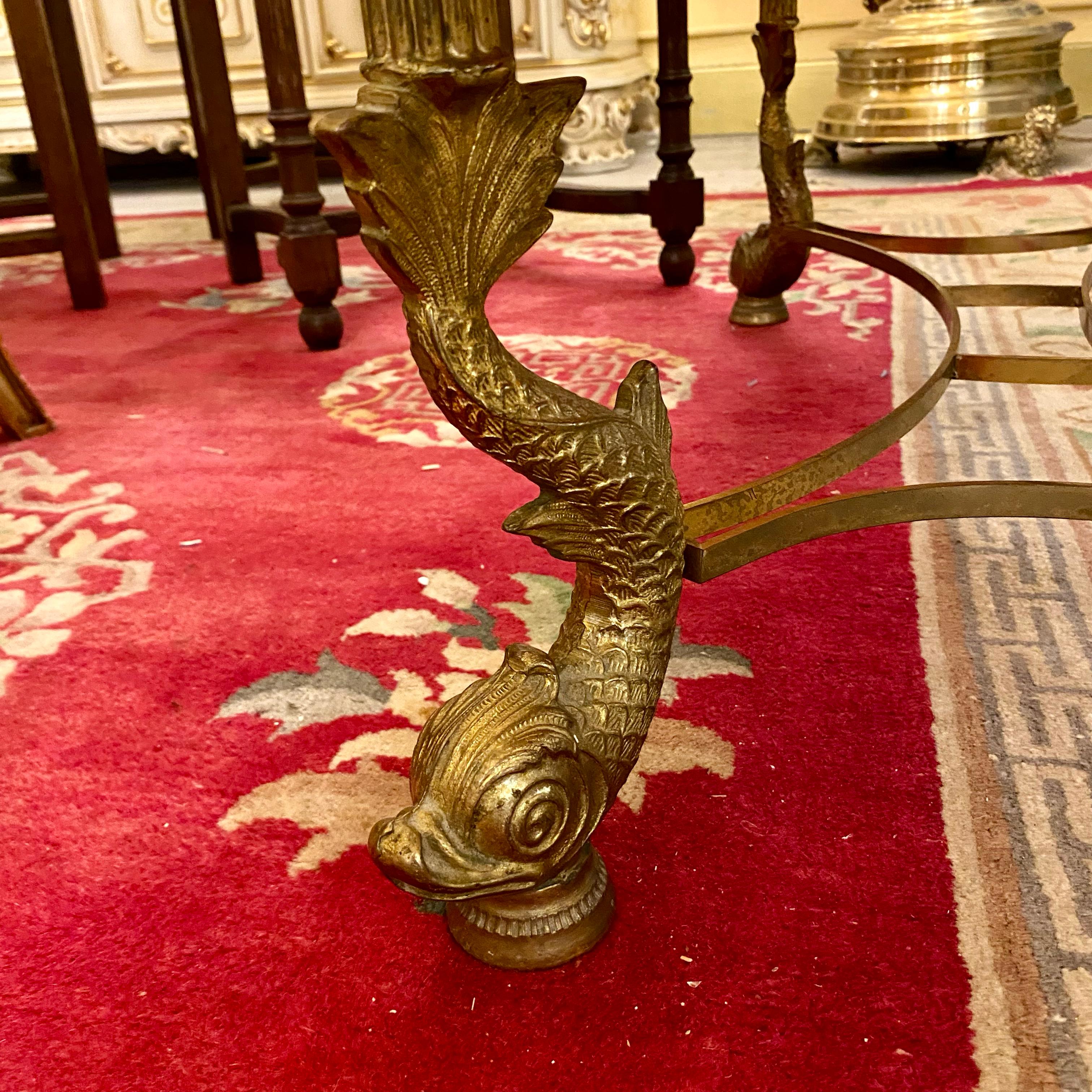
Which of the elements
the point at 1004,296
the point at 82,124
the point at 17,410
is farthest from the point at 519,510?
the point at 82,124

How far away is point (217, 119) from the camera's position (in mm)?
1660

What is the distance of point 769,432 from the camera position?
947mm

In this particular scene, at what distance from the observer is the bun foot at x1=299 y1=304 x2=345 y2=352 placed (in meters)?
1.29

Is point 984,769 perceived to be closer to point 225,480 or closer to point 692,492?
point 692,492

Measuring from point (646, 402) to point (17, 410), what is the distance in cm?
80

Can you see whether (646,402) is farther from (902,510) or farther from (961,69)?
(961,69)

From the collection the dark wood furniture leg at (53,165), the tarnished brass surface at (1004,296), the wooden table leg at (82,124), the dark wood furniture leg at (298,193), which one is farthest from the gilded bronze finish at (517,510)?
the wooden table leg at (82,124)

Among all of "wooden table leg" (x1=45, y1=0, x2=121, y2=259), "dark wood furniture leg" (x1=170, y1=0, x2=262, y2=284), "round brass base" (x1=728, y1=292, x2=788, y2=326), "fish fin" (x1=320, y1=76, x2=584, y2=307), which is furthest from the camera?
"wooden table leg" (x1=45, y1=0, x2=121, y2=259)

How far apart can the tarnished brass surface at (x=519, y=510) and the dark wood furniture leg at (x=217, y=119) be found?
133cm

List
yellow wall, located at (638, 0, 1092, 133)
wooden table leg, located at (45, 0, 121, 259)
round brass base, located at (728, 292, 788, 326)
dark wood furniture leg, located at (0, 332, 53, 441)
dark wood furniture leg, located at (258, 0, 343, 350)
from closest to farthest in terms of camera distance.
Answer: dark wood furniture leg, located at (0, 332, 53, 441) → dark wood furniture leg, located at (258, 0, 343, 350) → round brass base, located at (728, 292, 788, 326) → wooden table leg, located at (45, 0, 121, 259) → yellow wall, located at (638, 0, 1092, 133)

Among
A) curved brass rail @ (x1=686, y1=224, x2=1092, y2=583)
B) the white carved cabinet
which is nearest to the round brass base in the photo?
curved brass rail @ (x1=686, y1=224, x2=1092, y2=583)

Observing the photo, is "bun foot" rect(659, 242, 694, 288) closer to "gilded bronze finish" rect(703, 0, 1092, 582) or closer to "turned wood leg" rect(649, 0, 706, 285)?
"turned wood leg" rect(649, 0, 706, 285)

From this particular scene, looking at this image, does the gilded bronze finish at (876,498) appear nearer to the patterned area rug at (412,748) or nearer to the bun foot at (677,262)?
the patterned area rug at (412,748)

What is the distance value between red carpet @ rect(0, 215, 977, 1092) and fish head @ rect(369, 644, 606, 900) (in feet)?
0.17
